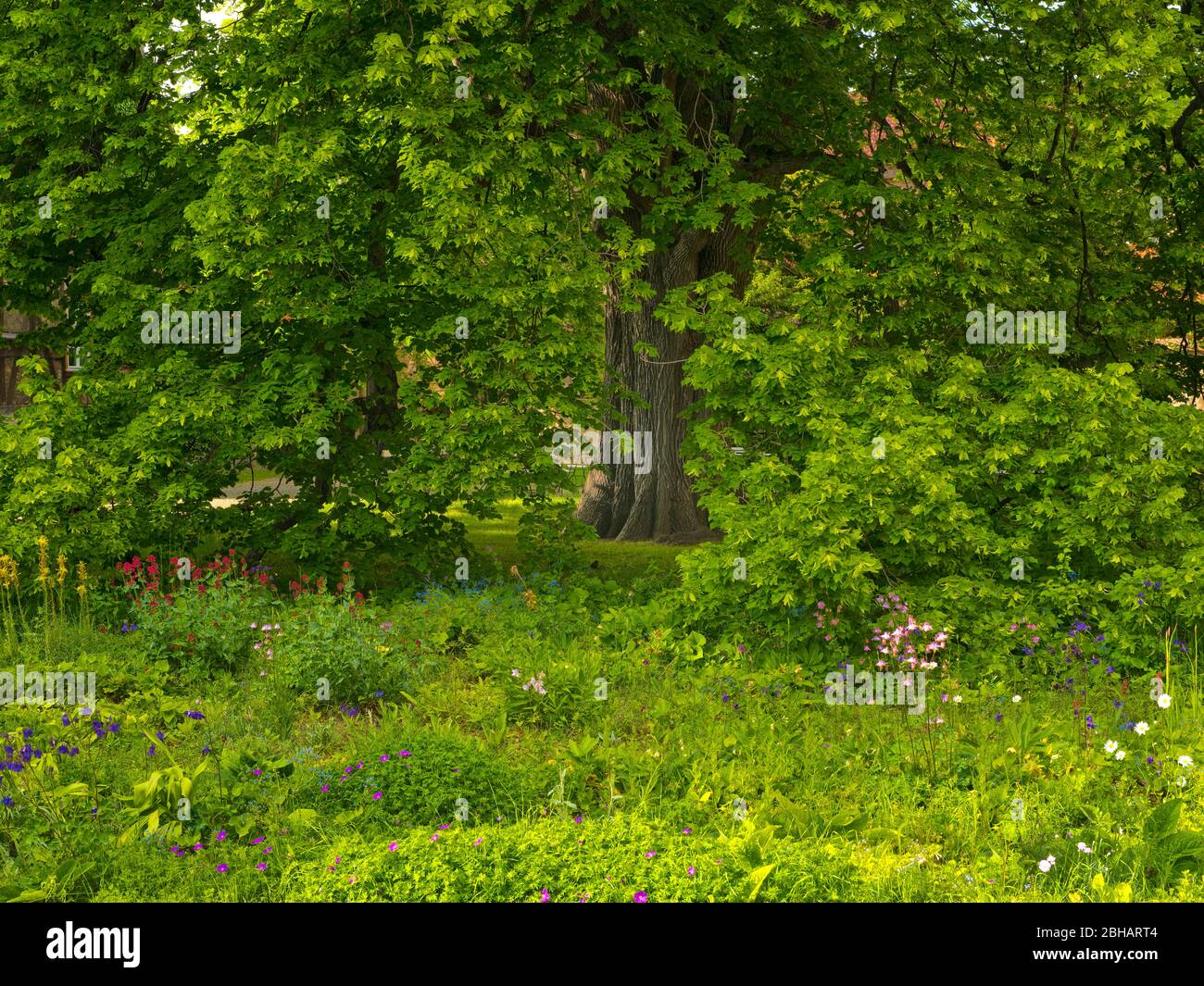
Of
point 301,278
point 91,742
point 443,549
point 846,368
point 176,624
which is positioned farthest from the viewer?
point 443,549

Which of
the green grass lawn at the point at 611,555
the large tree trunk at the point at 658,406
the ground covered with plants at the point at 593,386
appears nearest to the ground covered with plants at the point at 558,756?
the ground covered with plants at the point at 593,386

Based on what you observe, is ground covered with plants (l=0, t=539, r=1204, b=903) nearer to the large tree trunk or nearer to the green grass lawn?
the green grass lawn

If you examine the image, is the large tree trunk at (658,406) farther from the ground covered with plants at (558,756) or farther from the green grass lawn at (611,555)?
the ground covered with plants at (558,756)

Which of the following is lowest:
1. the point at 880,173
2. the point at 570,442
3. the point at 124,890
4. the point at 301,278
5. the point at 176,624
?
the point at 124,890

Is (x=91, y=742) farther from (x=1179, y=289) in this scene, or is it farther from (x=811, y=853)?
(x=1179, y=289)

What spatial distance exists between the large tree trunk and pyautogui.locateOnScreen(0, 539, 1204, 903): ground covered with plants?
171 inches

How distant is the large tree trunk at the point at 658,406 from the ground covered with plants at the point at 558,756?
14.3ft

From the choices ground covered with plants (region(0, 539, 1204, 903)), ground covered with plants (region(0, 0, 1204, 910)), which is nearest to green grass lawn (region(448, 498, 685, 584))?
ground covered with plants (region(0, 0, 1204, 910))

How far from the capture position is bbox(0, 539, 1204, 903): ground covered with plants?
17.2ft

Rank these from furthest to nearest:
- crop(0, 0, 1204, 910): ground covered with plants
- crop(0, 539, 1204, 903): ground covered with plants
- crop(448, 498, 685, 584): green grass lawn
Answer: crop(448, 498, 685, 584): green grass lawn
crop(0, 0, 1204, 910): ground covered with plants
crop(0, 539, 1204, 903): ground covered with plants

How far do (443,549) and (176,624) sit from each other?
289 centimetres

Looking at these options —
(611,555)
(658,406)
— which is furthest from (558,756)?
(658,406)

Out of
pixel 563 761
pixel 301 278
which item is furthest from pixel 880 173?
pixel 563 761

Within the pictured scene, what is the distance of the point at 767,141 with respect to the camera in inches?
471
